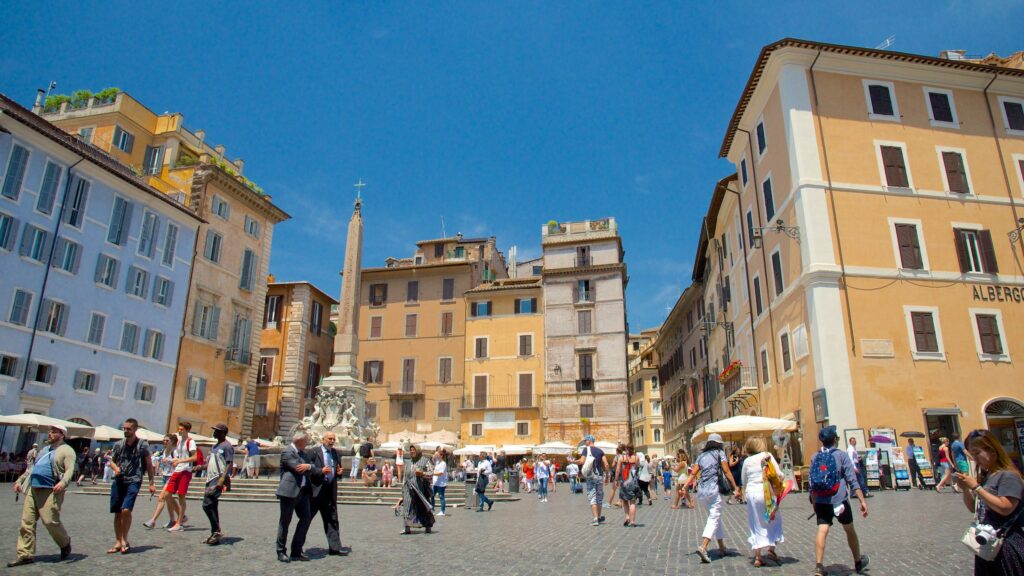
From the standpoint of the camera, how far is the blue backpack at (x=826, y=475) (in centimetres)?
641

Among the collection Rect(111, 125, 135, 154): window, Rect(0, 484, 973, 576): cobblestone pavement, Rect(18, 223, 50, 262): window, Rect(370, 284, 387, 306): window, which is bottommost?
Rect(0, 484, 973, 576): cobblestone pavement

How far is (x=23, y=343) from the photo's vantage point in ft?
79.9

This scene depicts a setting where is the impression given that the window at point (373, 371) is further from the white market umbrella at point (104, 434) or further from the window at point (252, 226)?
the white market umbrella at point (104, 434)

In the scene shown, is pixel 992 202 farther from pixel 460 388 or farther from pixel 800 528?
pixel 460 388

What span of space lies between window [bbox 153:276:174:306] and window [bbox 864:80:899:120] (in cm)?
3065

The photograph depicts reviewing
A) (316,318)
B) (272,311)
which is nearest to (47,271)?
(272,311)

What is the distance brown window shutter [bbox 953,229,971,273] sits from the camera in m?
21.6

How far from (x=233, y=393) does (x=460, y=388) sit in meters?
14.1

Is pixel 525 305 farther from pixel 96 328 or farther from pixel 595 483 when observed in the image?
pixel 595 483

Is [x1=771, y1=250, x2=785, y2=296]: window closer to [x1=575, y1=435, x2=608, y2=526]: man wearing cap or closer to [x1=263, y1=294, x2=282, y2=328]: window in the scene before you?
[x1=575, y1=435, x2=608, y2=526]: man wearing cap

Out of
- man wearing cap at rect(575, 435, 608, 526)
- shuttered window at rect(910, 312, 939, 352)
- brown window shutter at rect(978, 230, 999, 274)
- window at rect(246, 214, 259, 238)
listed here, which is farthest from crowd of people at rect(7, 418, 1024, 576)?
window at rect(246, 214, 259, 238)

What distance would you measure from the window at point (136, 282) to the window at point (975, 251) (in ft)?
107

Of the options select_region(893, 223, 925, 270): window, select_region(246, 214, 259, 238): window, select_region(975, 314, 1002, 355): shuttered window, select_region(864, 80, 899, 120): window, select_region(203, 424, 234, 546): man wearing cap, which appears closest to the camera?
select_region(203, 424, 234, 546): man wearing cap

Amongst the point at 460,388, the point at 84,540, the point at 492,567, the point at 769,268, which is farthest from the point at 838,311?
the point at 460,388
